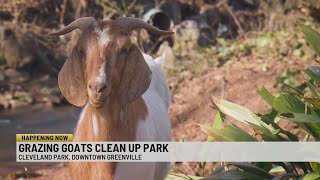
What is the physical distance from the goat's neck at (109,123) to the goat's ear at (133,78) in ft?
0.31

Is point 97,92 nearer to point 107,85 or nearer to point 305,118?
point 107,85

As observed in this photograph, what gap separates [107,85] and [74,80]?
1.10ft

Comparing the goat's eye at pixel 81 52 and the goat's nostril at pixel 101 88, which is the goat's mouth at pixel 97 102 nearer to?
the goat's nostril at pixel 101 88

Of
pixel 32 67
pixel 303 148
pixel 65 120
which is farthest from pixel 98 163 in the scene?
pixel 32 67

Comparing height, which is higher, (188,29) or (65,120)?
(188,29)

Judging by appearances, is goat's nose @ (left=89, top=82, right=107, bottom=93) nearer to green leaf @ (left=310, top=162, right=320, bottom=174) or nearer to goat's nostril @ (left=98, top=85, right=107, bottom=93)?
goat's nostril @ (left=98, top=85, right=107, bottom=93)

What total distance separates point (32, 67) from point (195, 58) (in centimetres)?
501

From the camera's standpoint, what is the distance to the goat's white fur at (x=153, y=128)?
13.9 feet

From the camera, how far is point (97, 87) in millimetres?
3701

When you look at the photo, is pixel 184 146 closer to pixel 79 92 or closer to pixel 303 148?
pixel 303 148

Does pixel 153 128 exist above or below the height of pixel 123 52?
below

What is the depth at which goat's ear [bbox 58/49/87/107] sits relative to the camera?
157 inches

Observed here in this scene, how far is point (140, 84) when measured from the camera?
404 cm

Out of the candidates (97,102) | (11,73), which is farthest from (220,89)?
(11,73)
